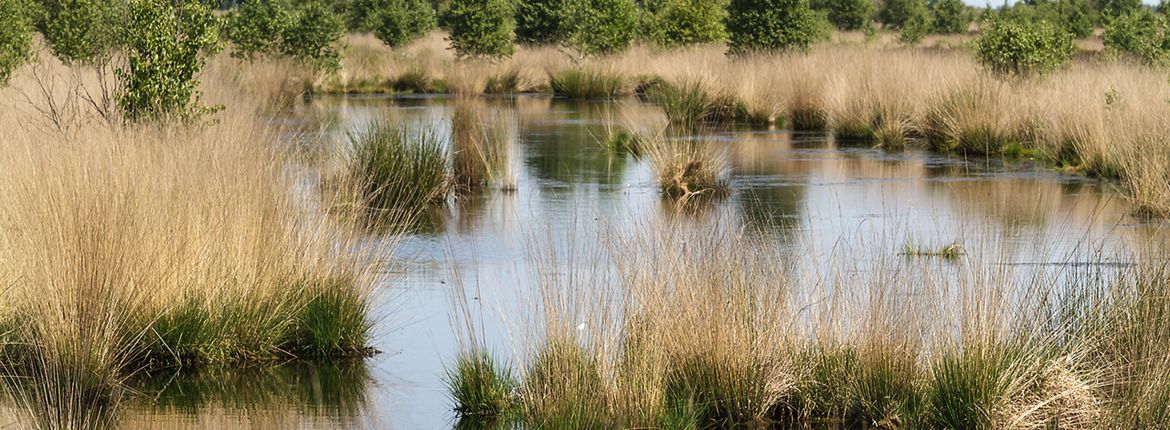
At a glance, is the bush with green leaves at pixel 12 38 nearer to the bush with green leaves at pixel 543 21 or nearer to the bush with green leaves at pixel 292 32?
the bush with green leaves at pixel 292 32

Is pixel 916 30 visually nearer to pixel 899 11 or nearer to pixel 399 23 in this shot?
pixel 899 11

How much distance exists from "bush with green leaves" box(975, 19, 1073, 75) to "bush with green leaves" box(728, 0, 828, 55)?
10.0 metres

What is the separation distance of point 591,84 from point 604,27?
18.2 feet

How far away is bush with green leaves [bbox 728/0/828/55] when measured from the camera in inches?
1249

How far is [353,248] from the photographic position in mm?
8102

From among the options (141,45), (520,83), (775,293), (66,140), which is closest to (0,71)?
(141,45)

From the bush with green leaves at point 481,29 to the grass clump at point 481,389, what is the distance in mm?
31102

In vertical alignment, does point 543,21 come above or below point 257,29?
above

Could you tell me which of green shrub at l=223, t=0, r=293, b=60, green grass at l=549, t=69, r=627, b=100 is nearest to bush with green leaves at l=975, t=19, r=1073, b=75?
green grass at l=549, t=69, r=627, b=100

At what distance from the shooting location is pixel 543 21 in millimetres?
42344

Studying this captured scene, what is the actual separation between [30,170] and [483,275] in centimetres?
338

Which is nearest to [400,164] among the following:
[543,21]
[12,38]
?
[12,38]

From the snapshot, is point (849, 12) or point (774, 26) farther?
A: point (849, 12)

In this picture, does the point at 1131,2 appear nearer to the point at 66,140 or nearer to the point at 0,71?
the point at 0,71
